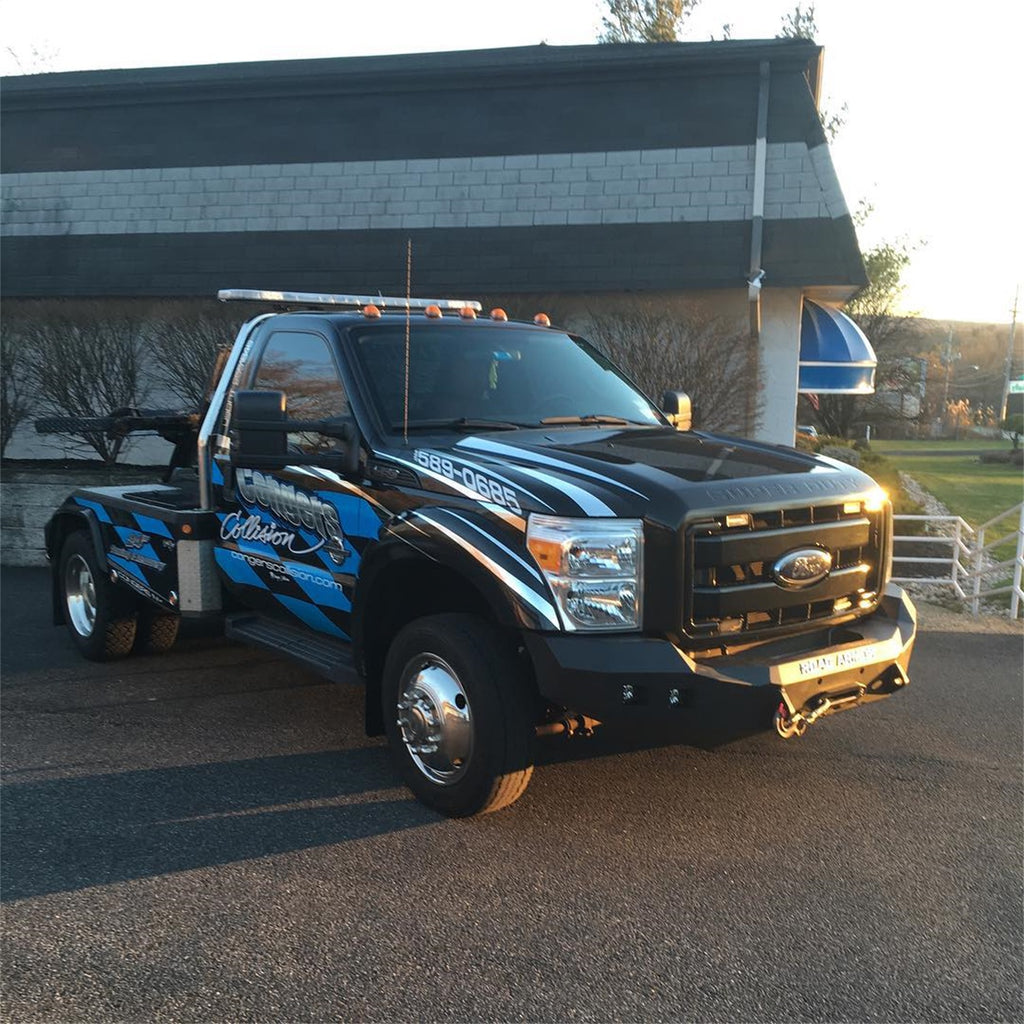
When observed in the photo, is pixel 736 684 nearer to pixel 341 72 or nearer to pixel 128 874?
pixel 128 874

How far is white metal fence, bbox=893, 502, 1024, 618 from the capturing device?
29.0 ft

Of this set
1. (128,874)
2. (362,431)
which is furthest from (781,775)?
(128,874)

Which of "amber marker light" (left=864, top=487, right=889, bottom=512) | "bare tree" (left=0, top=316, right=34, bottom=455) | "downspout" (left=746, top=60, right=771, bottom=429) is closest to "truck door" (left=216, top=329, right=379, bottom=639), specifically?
"amber marker light" (left=864, top=487, right=889, bottom=512)

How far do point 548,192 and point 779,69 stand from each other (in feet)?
10.7

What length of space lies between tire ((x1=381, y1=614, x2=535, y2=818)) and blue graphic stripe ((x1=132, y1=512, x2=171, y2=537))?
209 centimetres

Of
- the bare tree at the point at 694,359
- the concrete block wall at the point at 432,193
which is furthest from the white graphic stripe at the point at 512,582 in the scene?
the concrete block wall at the point at 432,193

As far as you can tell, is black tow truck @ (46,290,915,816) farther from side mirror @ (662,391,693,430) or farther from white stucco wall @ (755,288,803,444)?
white stucco wall @ (755,288,803,444)

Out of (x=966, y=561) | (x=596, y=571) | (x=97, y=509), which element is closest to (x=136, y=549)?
(x=97, y=509)

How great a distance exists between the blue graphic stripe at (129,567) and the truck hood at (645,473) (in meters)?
2.70

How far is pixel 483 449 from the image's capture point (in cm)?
448

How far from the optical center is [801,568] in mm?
4176

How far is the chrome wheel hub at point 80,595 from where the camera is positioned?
705 centimetres

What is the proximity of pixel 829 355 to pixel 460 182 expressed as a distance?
5.37m

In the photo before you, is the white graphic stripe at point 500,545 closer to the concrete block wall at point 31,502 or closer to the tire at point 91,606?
the tire at point 91,606
